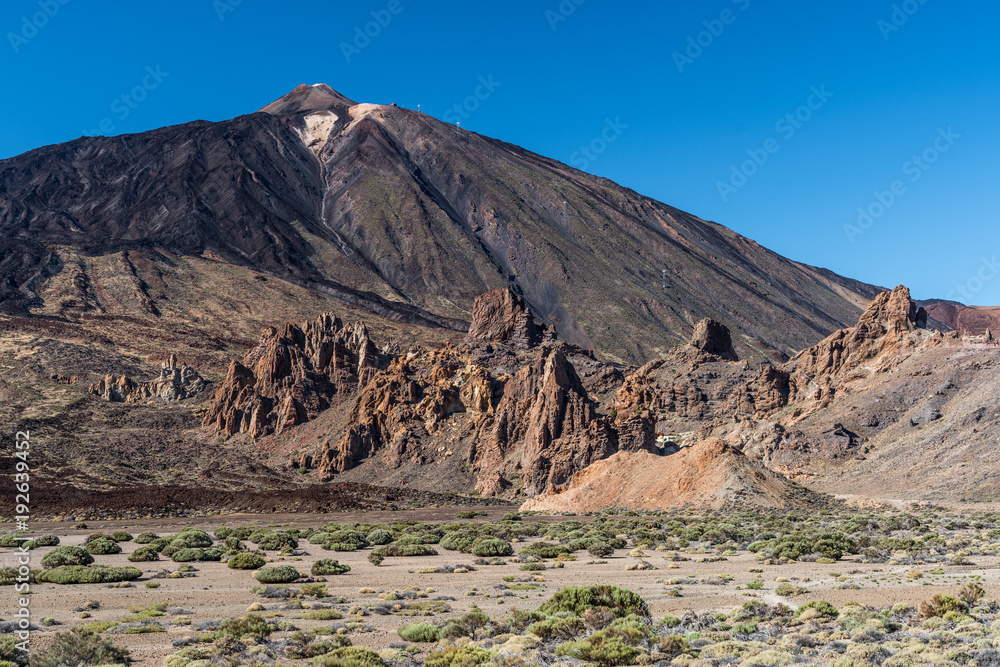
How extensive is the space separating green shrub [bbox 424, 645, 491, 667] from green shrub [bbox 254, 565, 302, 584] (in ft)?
38.8

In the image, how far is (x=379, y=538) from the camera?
3756 cm

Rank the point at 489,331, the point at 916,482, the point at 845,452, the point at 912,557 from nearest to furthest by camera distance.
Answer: the point at 912,557
the point at 916,482
the point at 845,452
the point at 489,331

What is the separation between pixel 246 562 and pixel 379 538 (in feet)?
31.3

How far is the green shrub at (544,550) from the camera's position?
107 ft

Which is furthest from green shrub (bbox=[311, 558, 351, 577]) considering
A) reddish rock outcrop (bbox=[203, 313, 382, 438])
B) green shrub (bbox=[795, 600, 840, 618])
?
reddish rock outcrop (bbox=[203, 313, 382, 438])

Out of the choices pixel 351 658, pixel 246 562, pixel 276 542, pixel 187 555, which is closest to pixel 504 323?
pixel 276 542

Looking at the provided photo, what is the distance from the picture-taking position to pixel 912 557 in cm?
2866

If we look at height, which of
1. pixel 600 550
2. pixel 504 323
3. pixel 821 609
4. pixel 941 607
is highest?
pixel 504 323

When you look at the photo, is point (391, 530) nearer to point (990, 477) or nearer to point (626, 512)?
point (626, 512)

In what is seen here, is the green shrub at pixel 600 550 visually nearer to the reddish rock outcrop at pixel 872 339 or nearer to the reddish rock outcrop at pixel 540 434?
the reddish rock outcrop at pixel 540 434

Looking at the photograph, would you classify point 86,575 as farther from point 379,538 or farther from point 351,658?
point 379,538

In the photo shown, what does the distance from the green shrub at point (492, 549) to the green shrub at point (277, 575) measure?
893 centimetres

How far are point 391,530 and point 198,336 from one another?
11502 cm

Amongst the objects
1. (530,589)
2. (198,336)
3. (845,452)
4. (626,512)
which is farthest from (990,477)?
(198,336)
